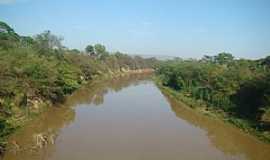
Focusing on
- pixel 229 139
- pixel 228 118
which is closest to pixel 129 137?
pixel 229 139

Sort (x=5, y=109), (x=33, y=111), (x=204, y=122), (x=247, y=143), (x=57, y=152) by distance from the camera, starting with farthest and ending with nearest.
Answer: (x=204, y=122) → (x=33, y=111) → (x=247, y=143) → (x=57, y=152) → (x=5, y=109)

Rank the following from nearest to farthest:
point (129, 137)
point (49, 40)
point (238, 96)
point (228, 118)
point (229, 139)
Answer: point (129, 137) < point (229, 139) < point (228, 118) < point (238, 96) < point (49, 40)

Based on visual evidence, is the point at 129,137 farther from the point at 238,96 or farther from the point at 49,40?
the point at 49,40

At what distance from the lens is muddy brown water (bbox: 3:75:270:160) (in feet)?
40.9

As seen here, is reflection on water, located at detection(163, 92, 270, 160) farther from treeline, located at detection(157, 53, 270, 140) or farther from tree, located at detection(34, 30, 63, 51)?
tree, located at detection(34, 30, 63, 51)

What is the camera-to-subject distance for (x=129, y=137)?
15117mm

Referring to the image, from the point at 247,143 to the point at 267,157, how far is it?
6.31ft

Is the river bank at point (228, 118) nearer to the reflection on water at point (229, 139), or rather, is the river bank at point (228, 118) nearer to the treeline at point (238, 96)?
the treeline at point (238, 96)

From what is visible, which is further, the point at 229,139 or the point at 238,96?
the point at 238,96

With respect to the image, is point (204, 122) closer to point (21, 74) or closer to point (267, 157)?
point (267, 157)

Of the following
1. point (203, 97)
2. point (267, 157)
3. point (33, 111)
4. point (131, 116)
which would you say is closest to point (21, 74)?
point (33, 111)

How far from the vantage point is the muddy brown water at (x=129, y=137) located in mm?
12453

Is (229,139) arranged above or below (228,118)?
below

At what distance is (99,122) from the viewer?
60.6 feet
